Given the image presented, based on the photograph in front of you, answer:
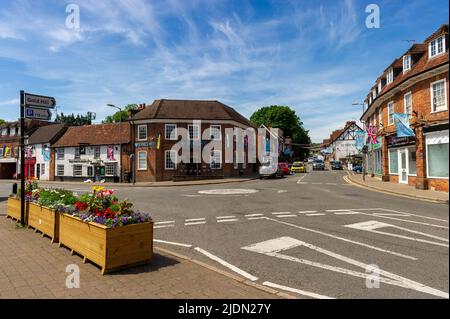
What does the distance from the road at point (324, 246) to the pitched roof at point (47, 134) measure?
38.6 metres

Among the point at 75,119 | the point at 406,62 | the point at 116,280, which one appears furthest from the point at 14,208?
the point at 75,119

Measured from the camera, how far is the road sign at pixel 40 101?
923cm

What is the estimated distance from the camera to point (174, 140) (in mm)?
35656

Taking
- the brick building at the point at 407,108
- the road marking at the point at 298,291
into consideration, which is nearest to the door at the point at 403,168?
the brick building at the point at 407,108

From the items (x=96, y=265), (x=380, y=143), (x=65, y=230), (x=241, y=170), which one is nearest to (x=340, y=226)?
(x=96, y=265)

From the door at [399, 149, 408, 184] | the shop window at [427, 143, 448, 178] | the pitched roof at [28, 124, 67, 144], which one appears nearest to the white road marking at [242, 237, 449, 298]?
the shop window at [427, 143, 448, 178]

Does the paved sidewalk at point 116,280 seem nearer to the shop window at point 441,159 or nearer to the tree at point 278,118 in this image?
the shop window at point 441,159

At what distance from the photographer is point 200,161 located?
36156 millimetres

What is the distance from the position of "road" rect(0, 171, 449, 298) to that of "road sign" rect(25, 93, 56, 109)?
5143 mm

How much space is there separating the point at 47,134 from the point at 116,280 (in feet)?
158

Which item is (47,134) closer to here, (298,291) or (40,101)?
(40,101)

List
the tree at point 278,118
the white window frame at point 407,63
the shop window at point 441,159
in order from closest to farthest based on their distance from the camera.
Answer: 1. the shop window at point 441,159
2. the white window frame at point 407,63
3. the tree at point 278,118

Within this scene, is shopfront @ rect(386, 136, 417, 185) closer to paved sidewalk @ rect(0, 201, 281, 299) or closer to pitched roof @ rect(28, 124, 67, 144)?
paved sidewalk @ rect(0, 201, 281, 299)

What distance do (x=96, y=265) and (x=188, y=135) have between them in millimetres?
30653
